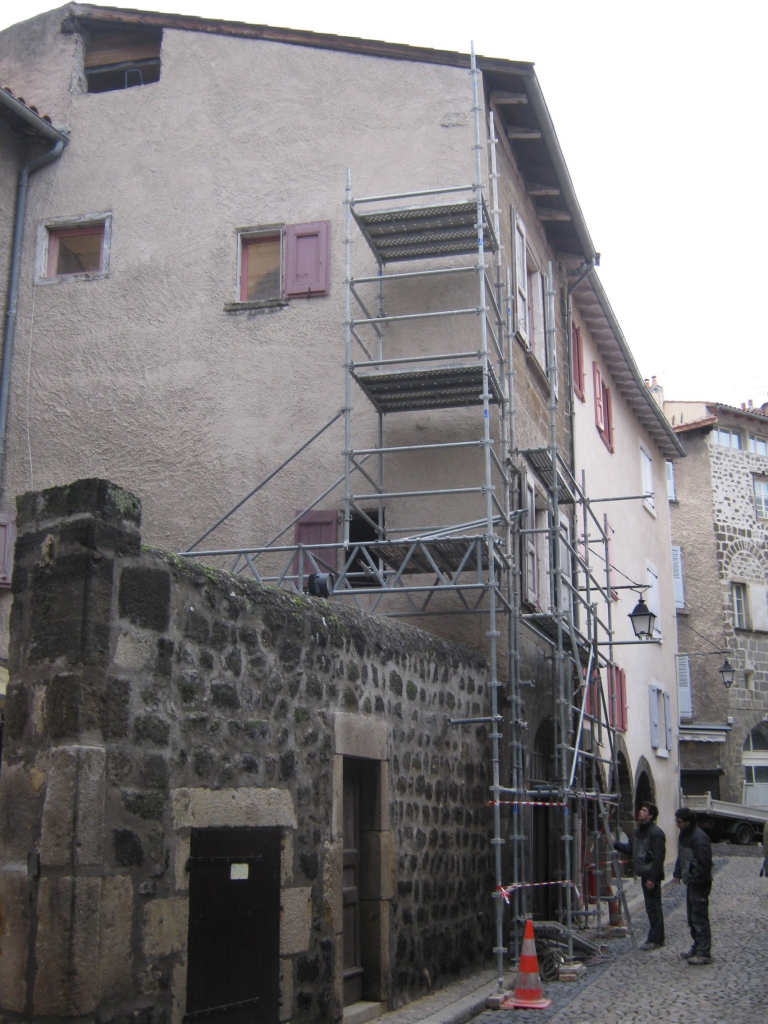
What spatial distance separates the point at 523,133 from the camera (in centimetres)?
1333

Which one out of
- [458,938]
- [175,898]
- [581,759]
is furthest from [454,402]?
[175,898]

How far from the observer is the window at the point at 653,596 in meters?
21.1

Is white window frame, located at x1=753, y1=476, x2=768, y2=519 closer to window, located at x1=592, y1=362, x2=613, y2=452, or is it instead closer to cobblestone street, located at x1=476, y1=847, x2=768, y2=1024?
window, located at x1=592, y1=362, x2=613, y2=452

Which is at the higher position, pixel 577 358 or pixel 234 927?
pixel 577 358

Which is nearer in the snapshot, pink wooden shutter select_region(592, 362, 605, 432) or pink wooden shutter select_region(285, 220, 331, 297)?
pink wooden shutter select_region(285, 220, 331, 297)

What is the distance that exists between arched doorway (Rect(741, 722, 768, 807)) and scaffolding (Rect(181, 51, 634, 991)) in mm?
19391

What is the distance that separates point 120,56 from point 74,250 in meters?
2.36

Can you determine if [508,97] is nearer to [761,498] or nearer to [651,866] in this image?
[651,866]

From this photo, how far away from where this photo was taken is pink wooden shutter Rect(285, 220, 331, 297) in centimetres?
1245

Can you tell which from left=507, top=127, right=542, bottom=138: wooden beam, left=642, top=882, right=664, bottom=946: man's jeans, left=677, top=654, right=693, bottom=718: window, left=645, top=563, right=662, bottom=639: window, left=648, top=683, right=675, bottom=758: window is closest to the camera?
left=642, top=882, right=664, bottom=946: man's jeans

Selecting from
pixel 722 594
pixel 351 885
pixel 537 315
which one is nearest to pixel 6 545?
pixel 351 885

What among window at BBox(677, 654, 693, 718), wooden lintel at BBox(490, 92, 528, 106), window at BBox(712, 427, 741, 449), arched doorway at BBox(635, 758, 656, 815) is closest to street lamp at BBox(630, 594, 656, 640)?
wooden lintel at BBox(490, 92, 528, 106)

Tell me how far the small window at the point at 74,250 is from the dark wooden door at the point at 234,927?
8.65 meters

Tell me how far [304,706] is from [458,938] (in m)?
3.11
